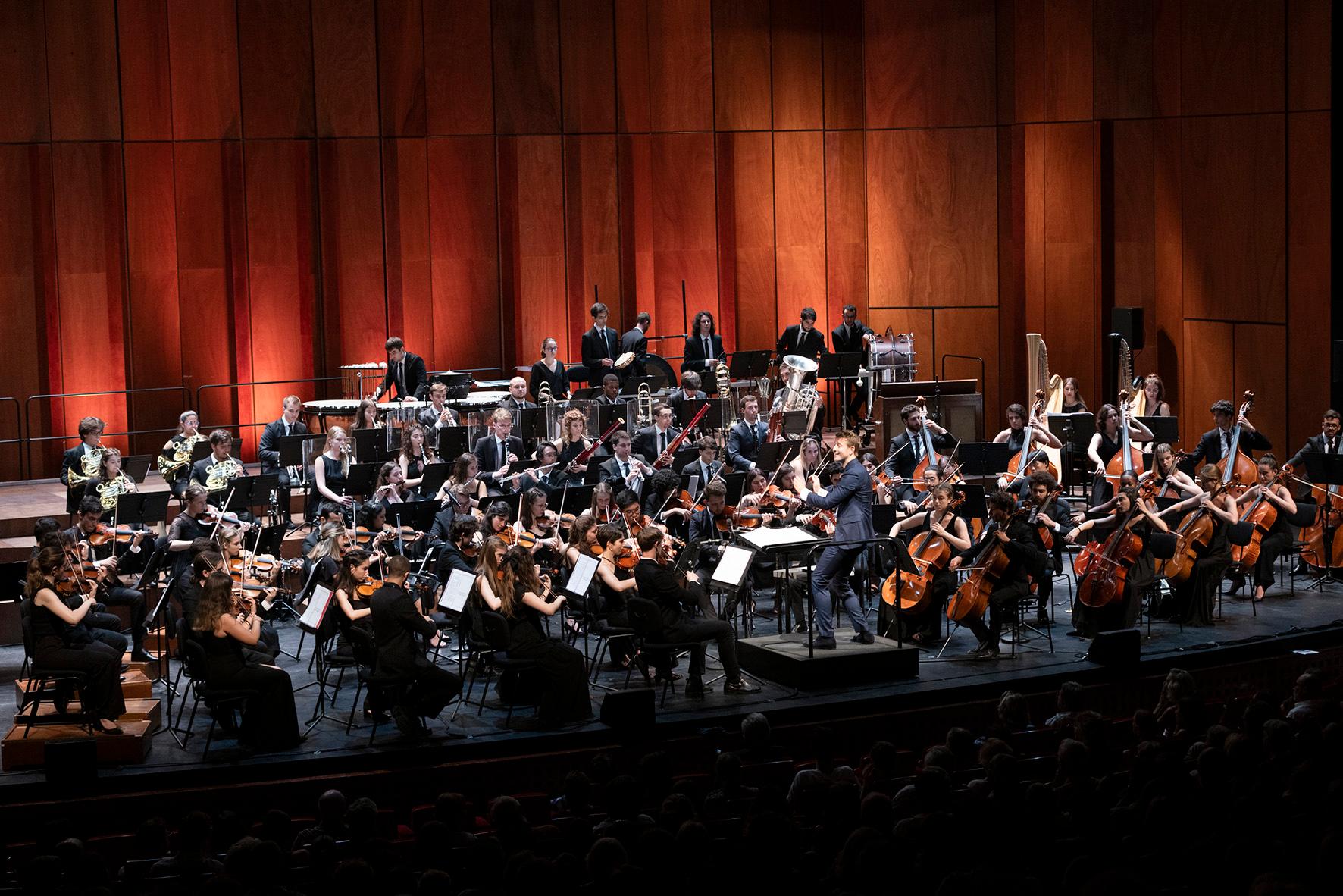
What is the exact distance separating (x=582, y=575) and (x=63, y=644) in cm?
303

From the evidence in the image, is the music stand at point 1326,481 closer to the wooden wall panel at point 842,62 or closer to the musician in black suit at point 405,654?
the musician in black suit at point 405,654

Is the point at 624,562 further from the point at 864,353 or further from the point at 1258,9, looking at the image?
the point at 1258,9

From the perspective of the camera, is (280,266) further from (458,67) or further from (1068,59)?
(1068,59)

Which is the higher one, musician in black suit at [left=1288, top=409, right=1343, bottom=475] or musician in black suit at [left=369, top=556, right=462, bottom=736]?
musician in black suit at [left=1288, top=409, right=1343, bottom=475]

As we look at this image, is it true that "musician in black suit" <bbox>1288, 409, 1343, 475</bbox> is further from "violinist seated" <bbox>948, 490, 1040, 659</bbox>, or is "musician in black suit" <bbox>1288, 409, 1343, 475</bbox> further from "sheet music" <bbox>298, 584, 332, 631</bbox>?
"sheet music" <bbox>298, 584, 332, 631</bbox>

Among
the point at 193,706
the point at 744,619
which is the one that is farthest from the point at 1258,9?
the point at 193,706

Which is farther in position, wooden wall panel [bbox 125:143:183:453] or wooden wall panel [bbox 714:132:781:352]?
wooden wall panel [bbox 714:132:781:352]

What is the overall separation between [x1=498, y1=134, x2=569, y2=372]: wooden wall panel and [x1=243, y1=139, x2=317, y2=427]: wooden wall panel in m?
2.14

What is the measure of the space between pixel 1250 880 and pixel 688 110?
1432 centimetres

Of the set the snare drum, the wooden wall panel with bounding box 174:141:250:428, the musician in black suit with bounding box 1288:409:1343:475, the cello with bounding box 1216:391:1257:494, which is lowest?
the cello with bounding box 1216:391:1257:494

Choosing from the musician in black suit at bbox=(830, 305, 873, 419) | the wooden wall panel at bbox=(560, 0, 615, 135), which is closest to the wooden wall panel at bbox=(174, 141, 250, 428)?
the wooden wall panel at bbox=(560, 0, 615, 135)

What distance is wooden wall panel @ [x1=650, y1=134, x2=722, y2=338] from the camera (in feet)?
60.2

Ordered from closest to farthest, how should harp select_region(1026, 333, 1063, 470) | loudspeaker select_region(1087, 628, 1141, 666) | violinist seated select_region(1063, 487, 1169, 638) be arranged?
loudspeaker select_region(1087, 628, 1141, 666), violinist seated select_region(1063, 487, 1169, 638), harp select_region(1026, 333, 1063, 470)

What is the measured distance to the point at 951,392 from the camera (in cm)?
1583
